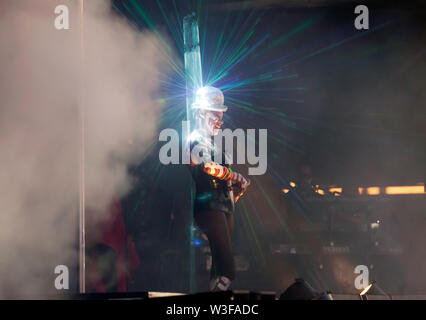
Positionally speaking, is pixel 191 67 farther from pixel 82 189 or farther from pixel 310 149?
pixel 310 149

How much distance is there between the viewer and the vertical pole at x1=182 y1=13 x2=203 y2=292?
4.61 meters

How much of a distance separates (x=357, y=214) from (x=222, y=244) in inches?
101

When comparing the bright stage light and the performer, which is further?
the bright stage light

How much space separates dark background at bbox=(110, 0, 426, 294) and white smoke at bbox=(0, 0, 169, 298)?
0.74m

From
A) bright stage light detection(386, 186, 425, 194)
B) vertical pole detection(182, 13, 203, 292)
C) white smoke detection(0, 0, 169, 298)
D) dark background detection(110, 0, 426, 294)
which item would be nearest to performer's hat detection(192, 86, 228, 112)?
vertical pole detection(182, 13, 203, 292)

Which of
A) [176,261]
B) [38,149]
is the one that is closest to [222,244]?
[176,261]

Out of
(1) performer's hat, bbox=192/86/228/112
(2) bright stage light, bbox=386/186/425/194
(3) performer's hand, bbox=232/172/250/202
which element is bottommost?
(2) bright stage light, bbox=386/186/425/194

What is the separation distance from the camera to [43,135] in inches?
139

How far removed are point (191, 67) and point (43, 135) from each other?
207 centimetres

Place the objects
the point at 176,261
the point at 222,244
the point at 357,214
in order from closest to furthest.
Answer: the point at 222,244, the point at 176,261, the point at 357,214

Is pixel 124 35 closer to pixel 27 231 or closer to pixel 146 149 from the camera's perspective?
pixel 146 149

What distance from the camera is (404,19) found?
19.9ft

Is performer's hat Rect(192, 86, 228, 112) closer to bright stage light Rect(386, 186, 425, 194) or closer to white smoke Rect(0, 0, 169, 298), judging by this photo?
white smoke Rect(0, 0, 169, 298)

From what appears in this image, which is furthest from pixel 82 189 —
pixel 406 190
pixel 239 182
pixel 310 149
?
pixel 406 190
